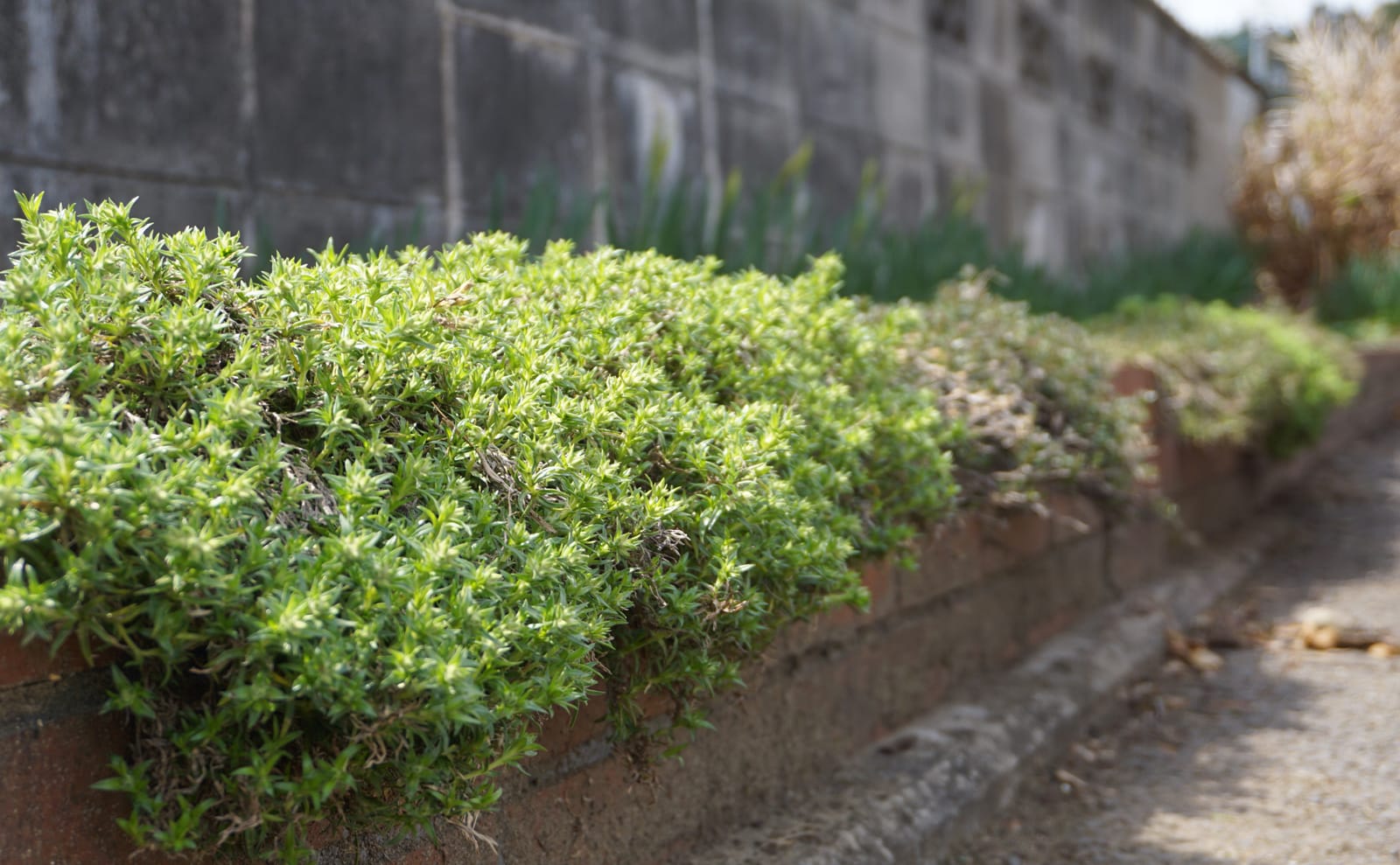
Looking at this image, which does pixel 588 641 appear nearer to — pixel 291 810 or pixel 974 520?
pixel 291 810

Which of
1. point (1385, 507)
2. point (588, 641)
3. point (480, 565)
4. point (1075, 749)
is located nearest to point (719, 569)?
point (588, 641)

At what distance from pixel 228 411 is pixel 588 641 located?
0.49 meters

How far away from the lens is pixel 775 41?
5.25 meters

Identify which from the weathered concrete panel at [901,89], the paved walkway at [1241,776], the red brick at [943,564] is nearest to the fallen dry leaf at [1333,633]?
the paved walkway at [1241,776]

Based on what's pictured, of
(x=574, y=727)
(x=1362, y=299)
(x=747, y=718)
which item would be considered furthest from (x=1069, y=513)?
(x=1362, y=299)

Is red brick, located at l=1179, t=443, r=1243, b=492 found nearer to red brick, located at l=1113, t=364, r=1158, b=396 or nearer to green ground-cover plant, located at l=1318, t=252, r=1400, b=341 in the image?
red brick, located at l=1113, t=364, r=1158, b=396

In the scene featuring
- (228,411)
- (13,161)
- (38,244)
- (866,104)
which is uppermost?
(866,104)

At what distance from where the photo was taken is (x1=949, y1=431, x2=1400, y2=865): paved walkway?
99.7 inches

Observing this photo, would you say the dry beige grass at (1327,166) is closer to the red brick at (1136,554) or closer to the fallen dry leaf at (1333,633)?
the red brick at (1136,554)

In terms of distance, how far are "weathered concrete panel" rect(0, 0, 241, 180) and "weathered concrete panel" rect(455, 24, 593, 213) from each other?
2.67 feet

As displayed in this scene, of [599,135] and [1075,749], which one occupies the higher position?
[599,135]

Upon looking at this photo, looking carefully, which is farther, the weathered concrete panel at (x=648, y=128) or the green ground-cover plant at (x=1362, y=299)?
the green ground-cover plant at (x=1362, y=299)

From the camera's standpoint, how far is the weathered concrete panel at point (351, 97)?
3209 mm

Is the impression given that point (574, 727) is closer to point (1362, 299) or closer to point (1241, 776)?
point (1241, 776)
